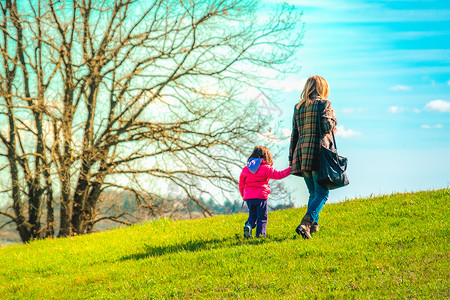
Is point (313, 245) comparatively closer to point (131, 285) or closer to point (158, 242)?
point (131, 285)

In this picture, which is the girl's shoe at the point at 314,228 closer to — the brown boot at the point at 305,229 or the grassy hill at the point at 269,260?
the grassy hill at the point at 269,260

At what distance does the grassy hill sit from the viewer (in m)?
4.88

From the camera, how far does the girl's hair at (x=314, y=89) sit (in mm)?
6930

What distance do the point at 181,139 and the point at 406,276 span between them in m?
8.75

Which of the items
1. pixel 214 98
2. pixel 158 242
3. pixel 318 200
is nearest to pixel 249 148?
pixel 214 98

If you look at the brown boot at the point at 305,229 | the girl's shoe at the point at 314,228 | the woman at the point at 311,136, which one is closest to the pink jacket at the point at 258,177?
the woman at the point at 311,136

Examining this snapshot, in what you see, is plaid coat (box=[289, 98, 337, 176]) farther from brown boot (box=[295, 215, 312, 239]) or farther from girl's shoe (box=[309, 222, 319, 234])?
girl's shoe (box=[309, 222, 319, 234])

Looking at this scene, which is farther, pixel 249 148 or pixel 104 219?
pixel 104 219

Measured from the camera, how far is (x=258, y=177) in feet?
24.0

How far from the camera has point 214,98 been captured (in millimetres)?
12617

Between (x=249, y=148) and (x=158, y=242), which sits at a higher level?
(x=249, y=148)

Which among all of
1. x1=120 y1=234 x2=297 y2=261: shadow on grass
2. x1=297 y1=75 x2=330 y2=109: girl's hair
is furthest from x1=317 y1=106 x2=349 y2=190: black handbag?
x1=120 y1=234 x2=297 y2=261: shadow on grass

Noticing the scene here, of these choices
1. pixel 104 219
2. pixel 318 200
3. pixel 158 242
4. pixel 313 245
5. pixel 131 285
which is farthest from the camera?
pixel 104 219

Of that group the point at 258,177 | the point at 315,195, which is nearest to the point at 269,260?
the point at 315,195
